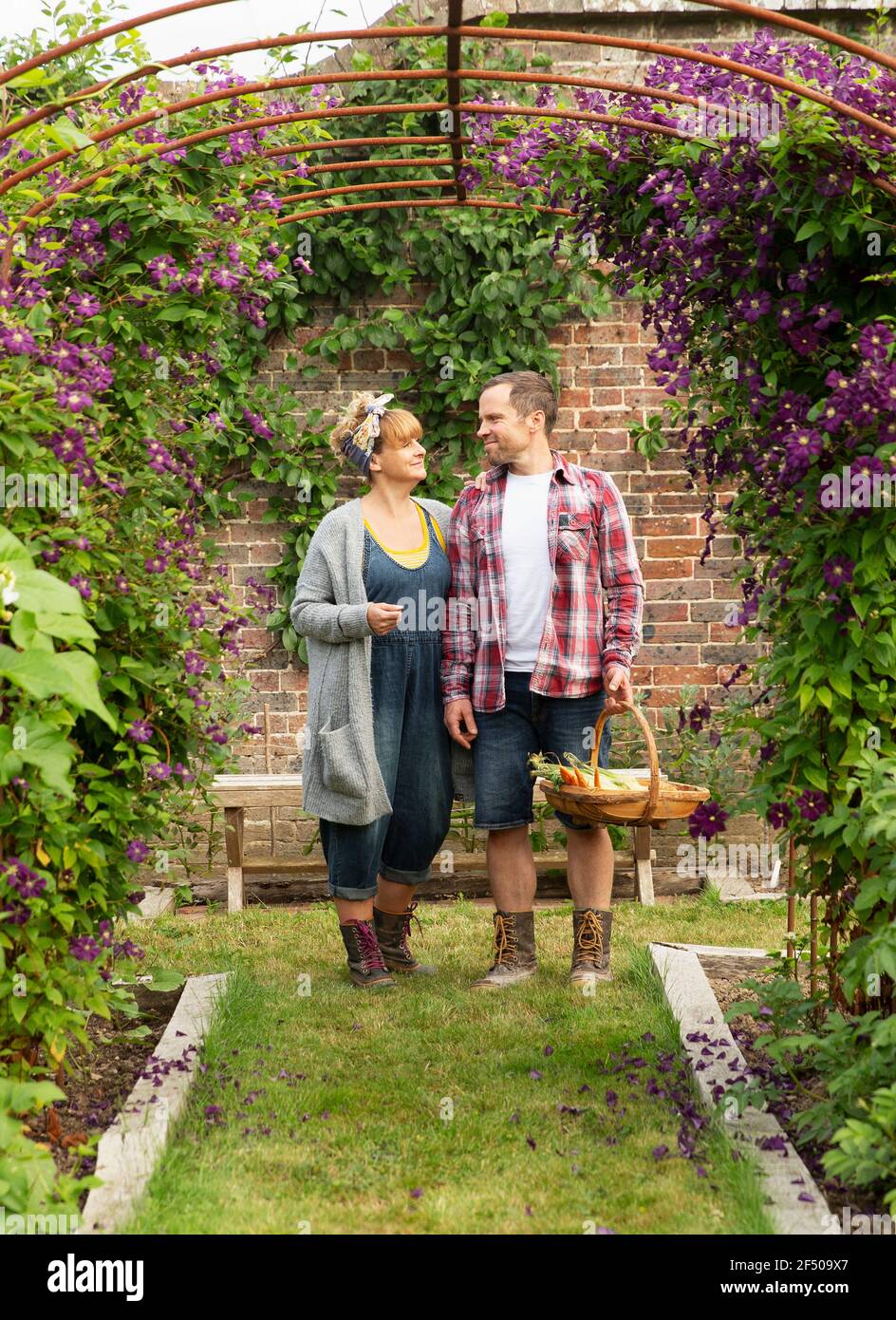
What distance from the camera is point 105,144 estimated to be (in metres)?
3.60

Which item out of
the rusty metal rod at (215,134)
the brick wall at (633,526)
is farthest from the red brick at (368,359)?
the rusty metal rod at (215,134)

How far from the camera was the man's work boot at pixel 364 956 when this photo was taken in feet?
15.0

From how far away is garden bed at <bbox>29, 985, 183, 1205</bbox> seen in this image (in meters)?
3.09

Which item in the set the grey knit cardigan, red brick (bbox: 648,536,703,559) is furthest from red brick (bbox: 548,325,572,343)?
the grey knit cardigan

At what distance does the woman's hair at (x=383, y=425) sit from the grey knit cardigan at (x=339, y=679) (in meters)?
0.24

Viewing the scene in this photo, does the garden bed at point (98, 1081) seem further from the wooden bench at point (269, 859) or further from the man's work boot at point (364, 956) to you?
the wooden bench at point (269, 859)

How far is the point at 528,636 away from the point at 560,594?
17 centimetres

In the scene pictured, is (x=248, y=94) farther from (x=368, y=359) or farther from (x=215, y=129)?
(x=368, y=359)

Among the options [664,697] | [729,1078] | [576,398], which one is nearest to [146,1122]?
[729,1078]

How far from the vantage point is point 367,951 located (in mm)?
4582

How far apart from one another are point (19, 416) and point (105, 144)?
1.17 meters
